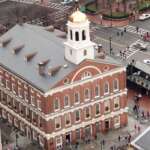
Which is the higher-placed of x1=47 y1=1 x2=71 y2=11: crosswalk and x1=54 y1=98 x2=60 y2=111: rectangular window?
x1=54 y1=98 x2=60 y2=111: rectangular window

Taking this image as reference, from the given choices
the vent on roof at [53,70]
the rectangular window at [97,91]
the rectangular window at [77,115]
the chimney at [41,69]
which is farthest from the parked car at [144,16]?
the vent on roof at [53,70]

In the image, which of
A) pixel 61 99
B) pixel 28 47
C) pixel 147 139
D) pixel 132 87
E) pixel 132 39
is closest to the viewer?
pixel 147 139

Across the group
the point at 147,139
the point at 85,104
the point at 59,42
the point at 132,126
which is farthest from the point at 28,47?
the point at 147,139

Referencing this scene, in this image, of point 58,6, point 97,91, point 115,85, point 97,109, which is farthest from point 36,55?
point 58,6

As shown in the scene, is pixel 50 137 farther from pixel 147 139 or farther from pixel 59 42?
pixel 147 139

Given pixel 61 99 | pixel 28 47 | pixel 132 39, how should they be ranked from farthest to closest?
pixel 132 39
pixel 28 47
pixel 61 99

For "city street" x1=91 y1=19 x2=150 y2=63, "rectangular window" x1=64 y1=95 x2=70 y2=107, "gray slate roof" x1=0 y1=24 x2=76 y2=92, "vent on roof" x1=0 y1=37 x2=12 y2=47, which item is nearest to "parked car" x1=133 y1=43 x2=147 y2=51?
"city street" x1=91 y1=19 x2=150 y2=63

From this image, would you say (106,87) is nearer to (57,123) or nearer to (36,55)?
(57,123)

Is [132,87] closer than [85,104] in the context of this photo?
No

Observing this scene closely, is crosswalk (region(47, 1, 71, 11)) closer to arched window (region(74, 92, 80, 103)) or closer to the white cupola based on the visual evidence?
the white cupola
